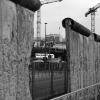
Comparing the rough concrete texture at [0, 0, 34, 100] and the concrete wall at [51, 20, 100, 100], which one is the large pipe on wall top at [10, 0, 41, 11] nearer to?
the rough concrete texture at [0, 0, 34, 100]

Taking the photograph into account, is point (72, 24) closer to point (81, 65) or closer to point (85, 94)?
point (81, 65)

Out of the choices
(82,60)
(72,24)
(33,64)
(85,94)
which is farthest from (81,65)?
(33,64)

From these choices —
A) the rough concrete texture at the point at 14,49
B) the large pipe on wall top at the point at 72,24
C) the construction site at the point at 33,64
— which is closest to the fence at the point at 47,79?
the construction site at the point at 33,64

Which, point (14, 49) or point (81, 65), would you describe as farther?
point (81, 65)

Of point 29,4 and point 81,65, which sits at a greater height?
point 29,4

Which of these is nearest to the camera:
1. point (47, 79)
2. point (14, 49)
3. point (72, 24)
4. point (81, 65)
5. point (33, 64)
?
point (14, 49)

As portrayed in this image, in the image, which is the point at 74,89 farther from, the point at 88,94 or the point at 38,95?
the point at 38,95

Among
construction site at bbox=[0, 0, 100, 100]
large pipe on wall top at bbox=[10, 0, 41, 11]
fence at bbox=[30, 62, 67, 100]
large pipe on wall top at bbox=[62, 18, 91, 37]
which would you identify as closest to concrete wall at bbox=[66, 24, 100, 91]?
construction site at bbox=[0, 0, 100, 100]

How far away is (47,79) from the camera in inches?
331

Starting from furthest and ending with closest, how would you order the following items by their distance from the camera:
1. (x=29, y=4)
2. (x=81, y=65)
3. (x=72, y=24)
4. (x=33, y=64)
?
(x=81, y=65), (x=72, y=24), (x=33, y=64), (x=29, y=4)

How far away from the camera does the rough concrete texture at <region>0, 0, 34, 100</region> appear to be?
18.3 feet

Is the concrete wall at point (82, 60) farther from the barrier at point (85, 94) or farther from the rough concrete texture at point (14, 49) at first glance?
the rough concrete texture at point (14, 49)

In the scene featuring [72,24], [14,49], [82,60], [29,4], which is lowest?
[82,60]

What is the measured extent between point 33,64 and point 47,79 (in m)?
1.32
